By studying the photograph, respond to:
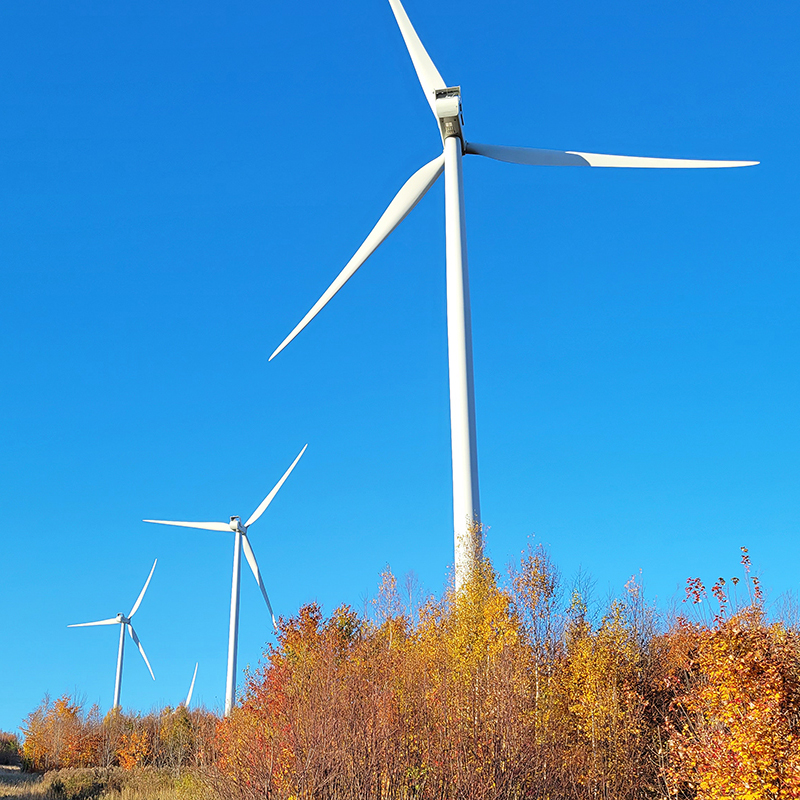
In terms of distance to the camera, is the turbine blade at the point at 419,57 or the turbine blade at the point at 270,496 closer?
the turbine blade at the point at 419,57

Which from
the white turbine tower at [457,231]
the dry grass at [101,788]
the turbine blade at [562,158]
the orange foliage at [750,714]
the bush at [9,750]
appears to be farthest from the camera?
the bush at [9,750]

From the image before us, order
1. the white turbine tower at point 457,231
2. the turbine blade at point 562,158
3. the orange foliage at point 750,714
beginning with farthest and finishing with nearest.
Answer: the turbine blade at point 562,158 < the white turbine tower at point 457,231 < the orange foliage at point 750,714

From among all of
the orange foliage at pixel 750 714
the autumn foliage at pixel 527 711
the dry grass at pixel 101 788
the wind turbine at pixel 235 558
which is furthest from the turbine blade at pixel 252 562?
the orange foliage at pixel 750 714

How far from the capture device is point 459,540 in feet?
93.4

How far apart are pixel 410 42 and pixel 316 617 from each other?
29.0 meters

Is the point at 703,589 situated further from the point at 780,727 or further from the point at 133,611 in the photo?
the point at 133,611

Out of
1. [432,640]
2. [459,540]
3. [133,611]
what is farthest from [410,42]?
[133,611]

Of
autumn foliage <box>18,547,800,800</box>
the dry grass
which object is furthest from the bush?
autumn foliage <box>18,547,800,800</box>

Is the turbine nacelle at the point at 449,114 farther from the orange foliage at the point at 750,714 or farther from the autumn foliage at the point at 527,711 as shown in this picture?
the orange foliage at the point at 750,714

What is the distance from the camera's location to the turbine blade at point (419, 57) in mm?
36500

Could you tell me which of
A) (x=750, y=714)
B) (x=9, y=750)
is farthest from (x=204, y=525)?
(x=750, y=714)

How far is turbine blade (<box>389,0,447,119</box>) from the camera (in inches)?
1437

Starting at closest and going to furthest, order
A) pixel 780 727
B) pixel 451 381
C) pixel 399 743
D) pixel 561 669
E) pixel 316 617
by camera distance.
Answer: pixel 780 727, pixel 399 743, pixel 561 669, pixel 451 381, pixel 316 617

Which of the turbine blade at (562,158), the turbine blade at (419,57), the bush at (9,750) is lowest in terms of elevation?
the bush at (9,750)
